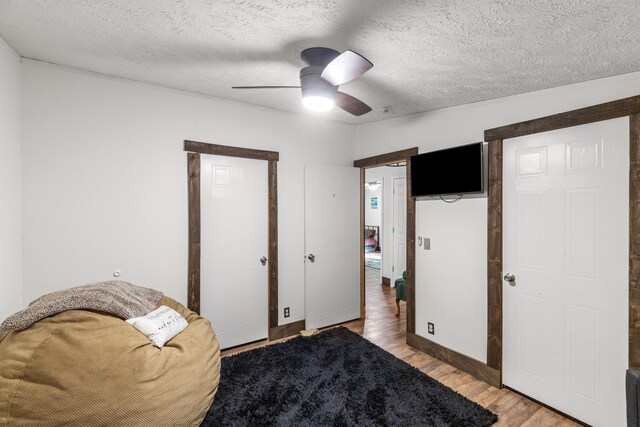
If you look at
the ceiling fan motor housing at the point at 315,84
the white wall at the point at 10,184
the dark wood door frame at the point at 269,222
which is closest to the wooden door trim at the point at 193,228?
the dark wood door frame at the point at 269,222

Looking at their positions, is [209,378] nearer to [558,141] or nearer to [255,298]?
[255,298]

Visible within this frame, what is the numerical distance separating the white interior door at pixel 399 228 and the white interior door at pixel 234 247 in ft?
10.2

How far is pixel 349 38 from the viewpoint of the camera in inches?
75.2

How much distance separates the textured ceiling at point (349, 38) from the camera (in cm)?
162

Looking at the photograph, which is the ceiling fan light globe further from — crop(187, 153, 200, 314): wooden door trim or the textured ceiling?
crop(187, 153, 200, 314): wooden door trim

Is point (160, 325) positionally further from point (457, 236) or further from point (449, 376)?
point (457, 236)

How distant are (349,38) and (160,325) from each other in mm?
2049

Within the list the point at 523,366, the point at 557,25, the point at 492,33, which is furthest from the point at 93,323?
the point at 523,366

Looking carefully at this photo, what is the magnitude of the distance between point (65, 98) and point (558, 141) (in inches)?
149

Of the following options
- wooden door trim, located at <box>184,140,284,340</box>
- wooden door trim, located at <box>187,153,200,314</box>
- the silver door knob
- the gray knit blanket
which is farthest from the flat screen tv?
the gray knit blanket

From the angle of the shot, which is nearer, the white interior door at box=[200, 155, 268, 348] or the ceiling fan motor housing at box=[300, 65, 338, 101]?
the ceiling fan motor housing at box=[300, 65, 338, 101]

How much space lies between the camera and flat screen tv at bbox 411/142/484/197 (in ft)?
9.09

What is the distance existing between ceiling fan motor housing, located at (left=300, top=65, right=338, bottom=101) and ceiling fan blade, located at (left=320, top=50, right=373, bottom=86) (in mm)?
77

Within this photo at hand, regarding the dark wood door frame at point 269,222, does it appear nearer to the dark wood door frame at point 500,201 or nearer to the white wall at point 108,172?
the white wall at point 108,172
